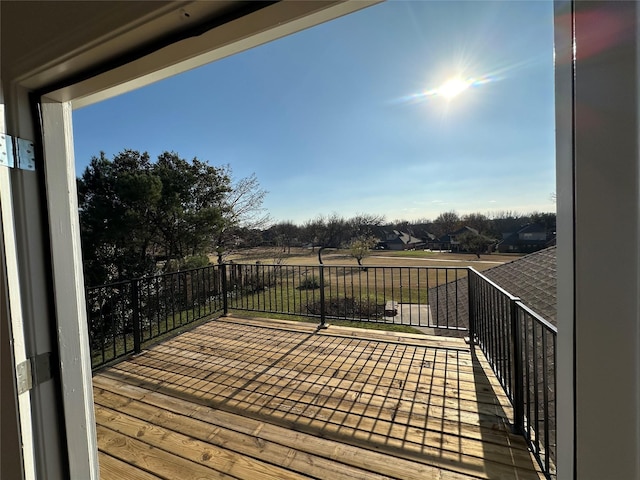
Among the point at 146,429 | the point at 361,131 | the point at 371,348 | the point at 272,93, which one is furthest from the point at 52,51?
the point at 361,131

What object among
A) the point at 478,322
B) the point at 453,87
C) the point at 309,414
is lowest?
the point at 309,414

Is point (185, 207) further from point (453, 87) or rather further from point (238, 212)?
point (453, 87)

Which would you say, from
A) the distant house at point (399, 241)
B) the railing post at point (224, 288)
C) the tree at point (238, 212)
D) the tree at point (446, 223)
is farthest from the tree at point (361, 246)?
the railing post at point (224, 288)

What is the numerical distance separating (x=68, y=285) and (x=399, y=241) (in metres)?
6.08

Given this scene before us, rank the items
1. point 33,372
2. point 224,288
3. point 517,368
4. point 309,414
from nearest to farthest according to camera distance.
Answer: point 33,372 → point 517,368 → point 309,414 → point 224,288

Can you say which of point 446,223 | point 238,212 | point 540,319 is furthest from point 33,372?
point 238,212

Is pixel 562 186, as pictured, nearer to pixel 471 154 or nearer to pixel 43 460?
pixel 43 460

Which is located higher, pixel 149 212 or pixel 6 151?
pixel 149 212

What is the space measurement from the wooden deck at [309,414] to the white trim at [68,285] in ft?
3.07

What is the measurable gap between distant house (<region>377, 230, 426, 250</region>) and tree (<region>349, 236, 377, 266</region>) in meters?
0.30

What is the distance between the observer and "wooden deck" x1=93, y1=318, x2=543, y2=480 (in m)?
1.61

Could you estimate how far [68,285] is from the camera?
914 mm

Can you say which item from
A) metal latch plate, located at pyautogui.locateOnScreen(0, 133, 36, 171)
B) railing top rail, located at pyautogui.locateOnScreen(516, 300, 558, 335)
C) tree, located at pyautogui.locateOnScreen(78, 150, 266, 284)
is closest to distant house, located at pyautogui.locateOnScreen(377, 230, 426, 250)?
railing top rail, located at pyautogui.locateOnScreen(516, 300, 558, 335)

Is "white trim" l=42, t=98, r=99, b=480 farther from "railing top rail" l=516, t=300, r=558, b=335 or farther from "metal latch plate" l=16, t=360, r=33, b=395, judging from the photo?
"railing top rail" l=516, t=300, r=558, b=335
